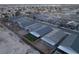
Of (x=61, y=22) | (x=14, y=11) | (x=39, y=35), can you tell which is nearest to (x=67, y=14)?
(x=61, y=22)

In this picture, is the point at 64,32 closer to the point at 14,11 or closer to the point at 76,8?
the point at 76,8

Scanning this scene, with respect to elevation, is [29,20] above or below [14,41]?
above

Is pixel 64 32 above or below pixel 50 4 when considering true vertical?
below

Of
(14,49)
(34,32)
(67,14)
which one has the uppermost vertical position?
(67,14)

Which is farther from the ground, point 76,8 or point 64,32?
point 76,8
